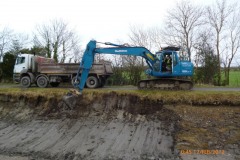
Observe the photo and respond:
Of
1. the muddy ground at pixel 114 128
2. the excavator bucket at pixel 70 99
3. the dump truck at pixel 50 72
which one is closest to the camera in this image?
the muddy ground at pixel 114 128

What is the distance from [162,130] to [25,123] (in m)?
6.84

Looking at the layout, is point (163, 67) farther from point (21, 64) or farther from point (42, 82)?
point (21, 64)

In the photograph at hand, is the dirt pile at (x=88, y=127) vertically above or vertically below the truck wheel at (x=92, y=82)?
below

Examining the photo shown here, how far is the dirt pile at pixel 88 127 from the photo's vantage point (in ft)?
30.6

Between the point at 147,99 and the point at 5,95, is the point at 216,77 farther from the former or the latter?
the point at 5,95

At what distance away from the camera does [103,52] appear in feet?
46.1

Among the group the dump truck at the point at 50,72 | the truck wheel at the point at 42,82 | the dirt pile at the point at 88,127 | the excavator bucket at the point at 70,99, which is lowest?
the dirt pile at the point at 88,127

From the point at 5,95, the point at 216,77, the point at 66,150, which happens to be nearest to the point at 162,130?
the point at 66,150

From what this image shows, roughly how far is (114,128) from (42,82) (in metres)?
8.67

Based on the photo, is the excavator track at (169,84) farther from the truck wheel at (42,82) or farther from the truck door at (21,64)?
the truck door at (21,64)

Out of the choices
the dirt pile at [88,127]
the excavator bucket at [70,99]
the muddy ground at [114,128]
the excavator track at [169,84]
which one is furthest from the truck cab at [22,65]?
the excavator track at [169,84]

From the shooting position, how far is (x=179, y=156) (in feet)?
28.2

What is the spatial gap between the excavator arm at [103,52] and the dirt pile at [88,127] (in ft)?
4.52

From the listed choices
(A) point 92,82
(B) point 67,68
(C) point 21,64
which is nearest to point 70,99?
(A) point 92,82
